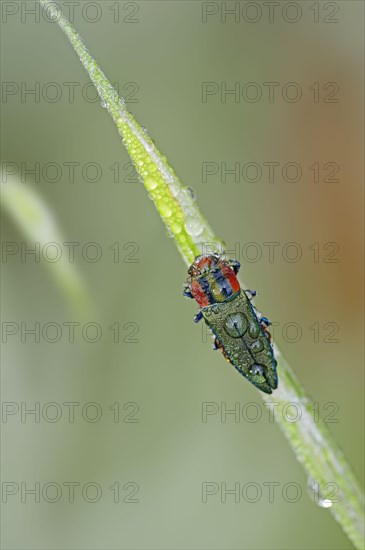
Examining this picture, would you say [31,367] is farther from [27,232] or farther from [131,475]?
[27,232]

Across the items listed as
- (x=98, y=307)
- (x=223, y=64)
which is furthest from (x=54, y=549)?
(x=223, y=64)

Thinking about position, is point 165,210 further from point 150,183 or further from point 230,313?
point 230,313

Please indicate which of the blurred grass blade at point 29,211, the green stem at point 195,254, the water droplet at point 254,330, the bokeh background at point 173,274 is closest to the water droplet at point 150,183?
the green stem at point 195,254

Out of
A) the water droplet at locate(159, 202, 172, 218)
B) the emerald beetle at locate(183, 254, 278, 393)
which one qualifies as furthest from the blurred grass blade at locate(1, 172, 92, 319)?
the water droplet at locate(159, 202, 172, 218)

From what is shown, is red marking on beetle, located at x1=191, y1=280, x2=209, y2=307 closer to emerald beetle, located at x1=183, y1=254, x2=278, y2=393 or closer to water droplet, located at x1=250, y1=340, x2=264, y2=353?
emerald beetle, located at x1=183, y1=254, x2=278, y2=393

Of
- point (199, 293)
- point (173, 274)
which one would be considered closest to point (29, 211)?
point (199, 293)

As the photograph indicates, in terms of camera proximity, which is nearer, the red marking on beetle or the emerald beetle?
the emerald beetle

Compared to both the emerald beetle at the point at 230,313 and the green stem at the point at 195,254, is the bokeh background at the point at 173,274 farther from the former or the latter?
the green stem at the point at 195,254
